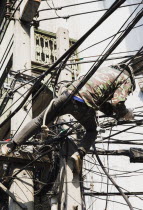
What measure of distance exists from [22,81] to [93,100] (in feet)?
8.06

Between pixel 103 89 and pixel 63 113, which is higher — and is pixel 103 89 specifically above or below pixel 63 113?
above

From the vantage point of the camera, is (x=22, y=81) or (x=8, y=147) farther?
(x=22, y=81)

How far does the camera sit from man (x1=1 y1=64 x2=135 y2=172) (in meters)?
→ 5.90

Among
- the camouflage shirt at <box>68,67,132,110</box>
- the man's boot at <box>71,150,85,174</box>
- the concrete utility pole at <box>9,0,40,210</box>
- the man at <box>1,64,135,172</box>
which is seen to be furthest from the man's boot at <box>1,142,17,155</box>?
the camouflage shirt at <box>68,67,132,110</box>

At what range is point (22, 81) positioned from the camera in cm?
797

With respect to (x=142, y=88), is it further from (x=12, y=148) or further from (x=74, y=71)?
(x=12, y=148)

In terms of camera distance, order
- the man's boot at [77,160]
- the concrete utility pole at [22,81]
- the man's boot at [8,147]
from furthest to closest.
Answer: the concrete utility pole at [22,81], the man's boot at [8,147], the man's boot at [77,160]

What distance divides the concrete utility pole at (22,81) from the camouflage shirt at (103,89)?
208 centimetres

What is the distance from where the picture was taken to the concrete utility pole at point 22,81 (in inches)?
286

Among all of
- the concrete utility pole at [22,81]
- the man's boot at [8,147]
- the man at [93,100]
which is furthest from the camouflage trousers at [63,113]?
the concrete utility pole at [22,81]

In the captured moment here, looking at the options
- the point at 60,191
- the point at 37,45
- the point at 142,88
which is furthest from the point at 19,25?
the point at 142,88

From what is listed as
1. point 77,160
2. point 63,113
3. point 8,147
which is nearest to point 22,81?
point 8,147

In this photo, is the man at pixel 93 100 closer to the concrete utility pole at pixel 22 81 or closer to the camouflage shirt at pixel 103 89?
the camouflage shirt at pixel 103 89

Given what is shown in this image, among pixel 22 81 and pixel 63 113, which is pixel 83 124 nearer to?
pixel 63 113
